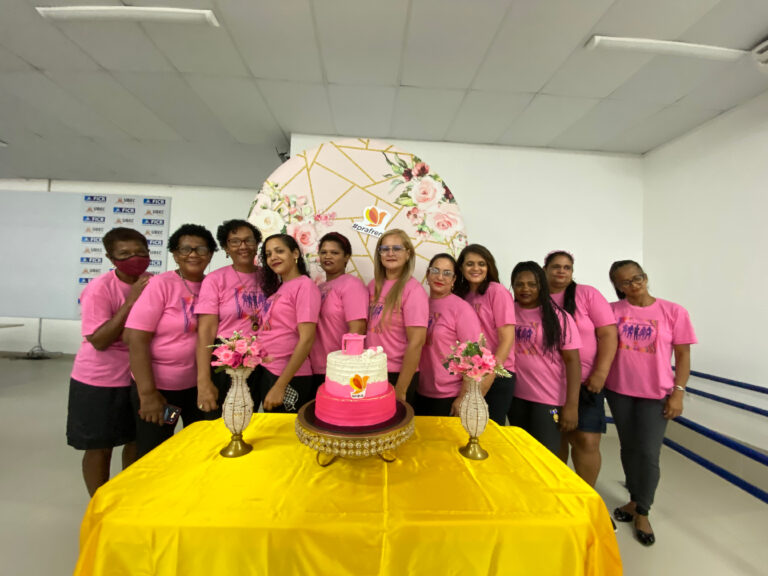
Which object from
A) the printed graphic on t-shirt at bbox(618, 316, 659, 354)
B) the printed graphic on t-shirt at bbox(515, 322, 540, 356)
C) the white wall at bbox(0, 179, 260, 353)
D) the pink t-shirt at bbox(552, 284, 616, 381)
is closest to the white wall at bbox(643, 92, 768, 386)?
the printed graphic on t-shirt at bbox(618, 316, 659, 354)

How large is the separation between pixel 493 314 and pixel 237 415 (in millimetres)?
1401

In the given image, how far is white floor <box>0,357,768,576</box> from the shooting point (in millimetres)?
1689

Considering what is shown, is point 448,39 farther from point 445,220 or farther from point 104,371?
point 104,371

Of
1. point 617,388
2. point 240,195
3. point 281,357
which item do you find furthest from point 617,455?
point 240,195

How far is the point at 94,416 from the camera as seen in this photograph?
Result: 5.66 feet

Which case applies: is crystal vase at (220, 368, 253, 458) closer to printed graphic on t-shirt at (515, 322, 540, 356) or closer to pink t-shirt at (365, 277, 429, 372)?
pink t-shirt at (365, 277, 429, 372)

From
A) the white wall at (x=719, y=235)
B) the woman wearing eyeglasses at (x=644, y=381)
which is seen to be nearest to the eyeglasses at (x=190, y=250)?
the woman wearing eyeglasses at (x=644, y=381)

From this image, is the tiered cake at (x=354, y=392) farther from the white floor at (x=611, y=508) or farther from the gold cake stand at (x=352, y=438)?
the white floor at (x=611, y=508)

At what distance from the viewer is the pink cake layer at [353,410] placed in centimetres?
106

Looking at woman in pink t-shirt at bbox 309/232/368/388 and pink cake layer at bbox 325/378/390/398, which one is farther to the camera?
woman in pink t-shirt at bbox 309/232/368/388

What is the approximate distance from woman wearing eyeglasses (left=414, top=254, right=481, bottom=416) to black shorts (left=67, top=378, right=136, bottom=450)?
166 centimetres

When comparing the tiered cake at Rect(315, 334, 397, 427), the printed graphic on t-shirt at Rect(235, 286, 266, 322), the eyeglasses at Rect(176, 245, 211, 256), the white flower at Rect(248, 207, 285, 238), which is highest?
the white flower at Rect(248, 207, 285, 238)

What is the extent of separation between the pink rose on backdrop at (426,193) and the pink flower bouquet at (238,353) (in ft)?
6.16

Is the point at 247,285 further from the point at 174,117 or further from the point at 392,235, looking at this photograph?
the point at 174,117
